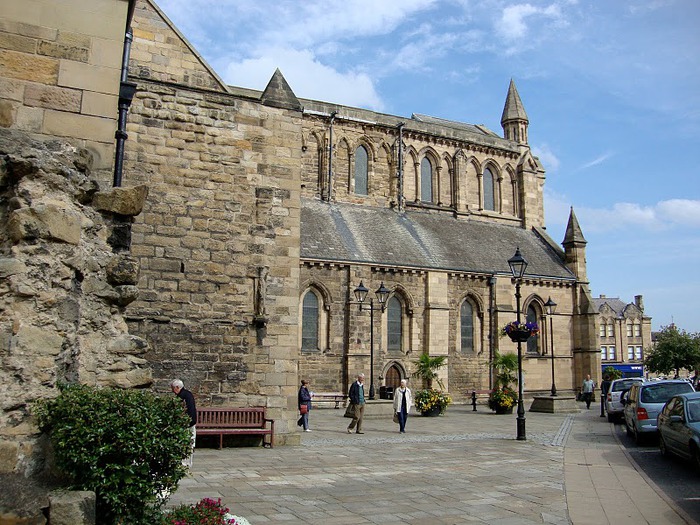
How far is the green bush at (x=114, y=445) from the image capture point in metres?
4.82

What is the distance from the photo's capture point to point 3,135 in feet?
18.4

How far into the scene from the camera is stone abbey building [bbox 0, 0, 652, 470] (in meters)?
5.65

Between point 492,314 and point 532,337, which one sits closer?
point 492,314

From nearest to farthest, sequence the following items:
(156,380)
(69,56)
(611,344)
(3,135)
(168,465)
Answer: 1. (168,465)
2. (3,135)
3. (69,56)
4. (156,380)
5. (611,344)

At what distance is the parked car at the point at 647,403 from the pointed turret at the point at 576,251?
75.1ft

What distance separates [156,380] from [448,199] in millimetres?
30268

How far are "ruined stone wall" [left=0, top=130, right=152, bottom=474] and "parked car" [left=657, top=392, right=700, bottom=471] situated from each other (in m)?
9.56

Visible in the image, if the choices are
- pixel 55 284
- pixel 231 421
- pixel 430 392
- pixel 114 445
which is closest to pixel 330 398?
pixel 430 392

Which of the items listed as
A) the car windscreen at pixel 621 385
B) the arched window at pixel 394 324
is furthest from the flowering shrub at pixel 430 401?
the arched window at pixel 394 324

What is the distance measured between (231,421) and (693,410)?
8.88 metres

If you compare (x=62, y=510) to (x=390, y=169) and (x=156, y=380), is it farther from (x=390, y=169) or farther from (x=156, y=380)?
(x=390, y=169)

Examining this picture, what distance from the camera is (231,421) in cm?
1323

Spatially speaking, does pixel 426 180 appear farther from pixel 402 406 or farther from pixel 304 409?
pixel 304 409

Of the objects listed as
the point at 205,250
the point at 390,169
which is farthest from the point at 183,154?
the point at 390,169
